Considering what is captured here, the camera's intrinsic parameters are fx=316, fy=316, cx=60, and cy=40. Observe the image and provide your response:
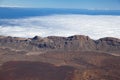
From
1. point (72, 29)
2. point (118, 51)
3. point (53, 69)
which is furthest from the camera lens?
point (72, 29)

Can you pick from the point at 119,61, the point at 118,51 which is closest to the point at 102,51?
the point at 118,51

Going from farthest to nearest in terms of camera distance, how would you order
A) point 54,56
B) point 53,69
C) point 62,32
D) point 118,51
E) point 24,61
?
point 62,32
point 118,51
point 54,56
point 24,61
point 53,69

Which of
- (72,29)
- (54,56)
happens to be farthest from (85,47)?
(72,29)

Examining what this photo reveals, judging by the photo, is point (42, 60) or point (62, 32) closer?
point (42, 60)

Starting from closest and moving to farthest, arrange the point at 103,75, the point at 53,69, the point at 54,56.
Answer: the point at 103,75 → the point at 53,69 → the point at 54,56

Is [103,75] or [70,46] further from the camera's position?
[70,46]

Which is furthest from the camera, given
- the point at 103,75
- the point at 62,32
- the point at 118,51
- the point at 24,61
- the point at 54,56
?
the point at 62,32

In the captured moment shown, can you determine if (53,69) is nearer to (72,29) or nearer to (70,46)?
(70,46)

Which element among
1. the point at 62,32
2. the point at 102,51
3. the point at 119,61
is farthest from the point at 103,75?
the point at 62,32

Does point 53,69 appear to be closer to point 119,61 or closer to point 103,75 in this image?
point 103,75
